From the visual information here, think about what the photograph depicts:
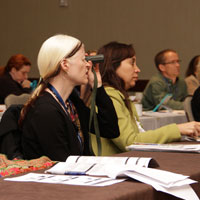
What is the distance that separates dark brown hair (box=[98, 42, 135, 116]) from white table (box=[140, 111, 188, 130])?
1.43 meters

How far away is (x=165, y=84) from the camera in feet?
19.2

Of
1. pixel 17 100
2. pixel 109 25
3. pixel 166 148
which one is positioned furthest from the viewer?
pixel 109 25

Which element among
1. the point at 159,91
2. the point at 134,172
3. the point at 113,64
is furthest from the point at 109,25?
the point at 134,172

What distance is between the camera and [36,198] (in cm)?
121

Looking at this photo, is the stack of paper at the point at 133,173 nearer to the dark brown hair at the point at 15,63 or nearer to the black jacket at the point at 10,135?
the black jacket at the point at 10,135

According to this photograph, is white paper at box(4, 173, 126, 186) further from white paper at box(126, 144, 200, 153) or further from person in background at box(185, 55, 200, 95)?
person in background at box(185, 55, 200, 95)

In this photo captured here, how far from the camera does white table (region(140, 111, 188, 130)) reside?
4.29m

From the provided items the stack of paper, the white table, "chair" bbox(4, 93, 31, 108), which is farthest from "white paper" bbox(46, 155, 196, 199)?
"chair" bbox(4, 93, 31, 108)

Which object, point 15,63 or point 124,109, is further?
point 15,63

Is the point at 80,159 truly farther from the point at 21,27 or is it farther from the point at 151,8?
the point at 21,27

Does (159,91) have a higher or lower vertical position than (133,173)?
lower

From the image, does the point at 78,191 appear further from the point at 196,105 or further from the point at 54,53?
the point at 196,105

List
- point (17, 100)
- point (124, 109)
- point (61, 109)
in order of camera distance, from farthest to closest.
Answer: point (17, 100) → point (124, 109) → point (61, 109)

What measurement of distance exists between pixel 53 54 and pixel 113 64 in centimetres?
52
